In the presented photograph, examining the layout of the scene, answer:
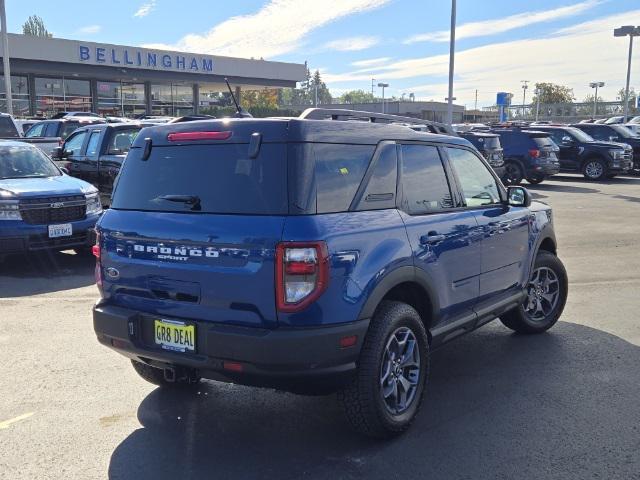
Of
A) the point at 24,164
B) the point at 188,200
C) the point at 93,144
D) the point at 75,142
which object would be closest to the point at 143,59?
the point at 75,142

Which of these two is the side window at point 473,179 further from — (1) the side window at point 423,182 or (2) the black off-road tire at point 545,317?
(2) the black off-road tire at point 545,317

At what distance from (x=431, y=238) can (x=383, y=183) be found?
1.65 feet

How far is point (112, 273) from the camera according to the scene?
12.8 ft

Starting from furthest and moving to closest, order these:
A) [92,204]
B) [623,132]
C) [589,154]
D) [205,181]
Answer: [623,132]
[589,154]
[92,204]
[205,181]

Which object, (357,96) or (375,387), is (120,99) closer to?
(375,387)

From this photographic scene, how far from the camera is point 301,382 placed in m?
3.36

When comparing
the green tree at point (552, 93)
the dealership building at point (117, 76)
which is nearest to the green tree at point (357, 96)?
the green tree at point (552, 93)

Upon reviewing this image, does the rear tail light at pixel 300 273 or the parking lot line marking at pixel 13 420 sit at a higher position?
the rear tail light at pixel 300 273

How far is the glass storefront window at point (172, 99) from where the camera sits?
41.8 metres

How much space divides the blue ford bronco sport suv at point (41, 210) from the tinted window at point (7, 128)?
508cm

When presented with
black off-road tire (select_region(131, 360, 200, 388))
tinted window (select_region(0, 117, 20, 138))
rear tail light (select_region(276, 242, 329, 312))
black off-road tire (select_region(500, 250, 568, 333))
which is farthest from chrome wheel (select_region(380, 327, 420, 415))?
tinted window (select_region(0, 117, 20, 138))

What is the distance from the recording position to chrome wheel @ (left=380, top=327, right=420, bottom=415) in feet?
12.5

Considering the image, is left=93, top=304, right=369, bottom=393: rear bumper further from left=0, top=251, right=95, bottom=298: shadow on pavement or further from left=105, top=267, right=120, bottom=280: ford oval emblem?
left=0, top=251, right=95, bottom=298: shadow on pavement

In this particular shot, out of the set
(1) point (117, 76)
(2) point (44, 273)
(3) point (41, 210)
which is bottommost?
(2) point (44, 273)
